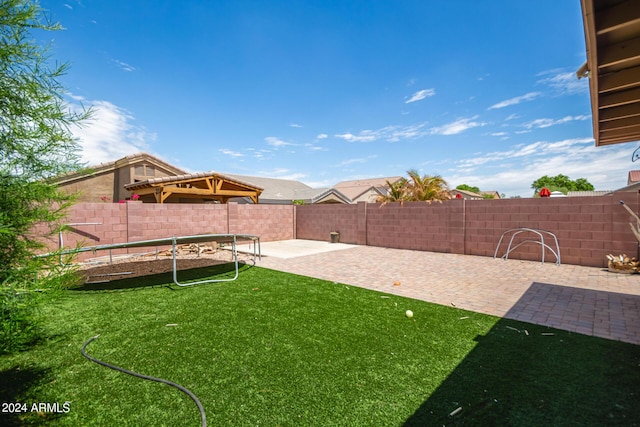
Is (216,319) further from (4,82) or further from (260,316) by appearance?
(4,82)

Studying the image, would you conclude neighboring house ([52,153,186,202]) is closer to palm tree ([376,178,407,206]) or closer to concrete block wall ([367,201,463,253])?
concrete block wall ([367,201,463,253])

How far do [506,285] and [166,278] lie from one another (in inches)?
282

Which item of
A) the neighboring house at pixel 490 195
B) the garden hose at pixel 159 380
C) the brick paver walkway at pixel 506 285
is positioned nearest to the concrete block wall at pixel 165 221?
the brick paver walkway at pixel 506 285

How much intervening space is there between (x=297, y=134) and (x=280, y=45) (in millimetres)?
8696

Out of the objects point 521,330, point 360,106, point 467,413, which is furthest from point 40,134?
point 360,106

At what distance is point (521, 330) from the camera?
336cm

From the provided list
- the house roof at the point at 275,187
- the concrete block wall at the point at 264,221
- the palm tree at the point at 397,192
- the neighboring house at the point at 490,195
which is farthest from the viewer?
the neighboring house at the point at 490,195

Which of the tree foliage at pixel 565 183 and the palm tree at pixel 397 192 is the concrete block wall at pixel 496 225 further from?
the tree foliage at pixel 565 183

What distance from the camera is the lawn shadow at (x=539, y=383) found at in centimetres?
186

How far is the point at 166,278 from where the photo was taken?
611 cm

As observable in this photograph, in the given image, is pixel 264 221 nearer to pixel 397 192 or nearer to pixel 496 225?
pixel 397 192

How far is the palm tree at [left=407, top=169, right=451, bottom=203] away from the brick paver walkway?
291 cm

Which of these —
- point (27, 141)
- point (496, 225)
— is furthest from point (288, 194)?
point (27, 141)

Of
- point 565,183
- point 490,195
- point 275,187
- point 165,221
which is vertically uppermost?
point 565,183
